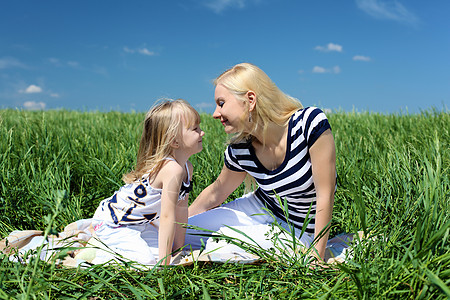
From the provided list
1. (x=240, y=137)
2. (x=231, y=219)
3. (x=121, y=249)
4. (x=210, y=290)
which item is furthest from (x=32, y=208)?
(x=210, y=290)

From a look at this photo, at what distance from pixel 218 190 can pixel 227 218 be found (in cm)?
20

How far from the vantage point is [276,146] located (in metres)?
2.27

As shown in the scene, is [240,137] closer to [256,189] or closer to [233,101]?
[233,101]

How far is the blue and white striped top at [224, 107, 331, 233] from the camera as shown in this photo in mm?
2121

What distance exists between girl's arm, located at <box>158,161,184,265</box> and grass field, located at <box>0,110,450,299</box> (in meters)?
0.16

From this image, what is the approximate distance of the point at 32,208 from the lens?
285 cm

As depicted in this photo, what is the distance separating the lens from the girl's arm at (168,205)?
2033mm

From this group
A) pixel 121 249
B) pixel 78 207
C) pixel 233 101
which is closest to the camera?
pixel 233 101

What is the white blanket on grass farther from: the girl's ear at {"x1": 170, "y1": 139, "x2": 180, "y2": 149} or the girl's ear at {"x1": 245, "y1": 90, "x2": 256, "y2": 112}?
the girl's ear at {"x1": 245, "y1": 90, "x2": 256, "y2": 112}

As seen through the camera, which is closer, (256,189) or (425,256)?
(425,256)

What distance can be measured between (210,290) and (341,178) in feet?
5.55

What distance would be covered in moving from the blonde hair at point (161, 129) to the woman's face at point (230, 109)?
0.68ft

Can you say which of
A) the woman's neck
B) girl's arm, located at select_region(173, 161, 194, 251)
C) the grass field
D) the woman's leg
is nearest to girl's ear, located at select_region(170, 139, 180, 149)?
girl's arm, located at select_region(173, 161, 194, 251)

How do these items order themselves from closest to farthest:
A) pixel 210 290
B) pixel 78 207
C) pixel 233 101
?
pixel 210 290, pixel 233 101, pixel 78 207
